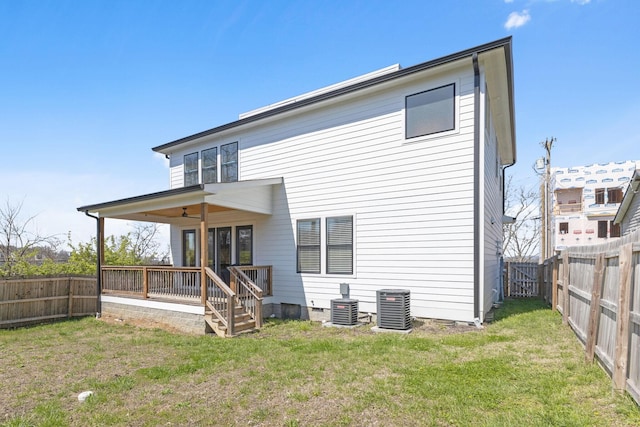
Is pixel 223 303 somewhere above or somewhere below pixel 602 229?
below

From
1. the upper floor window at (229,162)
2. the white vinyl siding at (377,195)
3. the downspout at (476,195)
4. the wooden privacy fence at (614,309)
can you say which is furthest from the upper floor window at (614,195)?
the upper floor window at (229,162)

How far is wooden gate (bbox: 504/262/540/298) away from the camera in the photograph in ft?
45.0

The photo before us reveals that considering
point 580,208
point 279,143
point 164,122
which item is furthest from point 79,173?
point 580,208

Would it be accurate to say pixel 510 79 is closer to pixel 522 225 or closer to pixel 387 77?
pixel 387 77

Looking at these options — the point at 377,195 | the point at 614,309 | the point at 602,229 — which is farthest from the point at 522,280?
the point at 602,229

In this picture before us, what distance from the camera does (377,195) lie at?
8219 millimetres

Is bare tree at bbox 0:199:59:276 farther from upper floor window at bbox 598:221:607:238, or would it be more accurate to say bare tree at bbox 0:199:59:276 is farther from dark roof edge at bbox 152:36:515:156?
upper floor window at bbox 598:221:607:238

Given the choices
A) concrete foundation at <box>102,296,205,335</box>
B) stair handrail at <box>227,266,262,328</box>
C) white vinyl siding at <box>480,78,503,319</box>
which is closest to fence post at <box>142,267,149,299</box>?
concrete foundation at <box>102,296,205,335</box>

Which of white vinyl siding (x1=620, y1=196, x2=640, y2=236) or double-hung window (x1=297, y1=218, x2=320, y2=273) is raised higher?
white vinyl siding (x1=620, y1=196, x2=640, y2=236)

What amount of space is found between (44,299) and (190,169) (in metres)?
5.85

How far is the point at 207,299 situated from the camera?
8.13m

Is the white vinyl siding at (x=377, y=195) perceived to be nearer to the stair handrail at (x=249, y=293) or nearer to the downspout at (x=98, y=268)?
the stair handrail at (x=249, y=293)

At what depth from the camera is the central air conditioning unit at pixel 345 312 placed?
25.7ft

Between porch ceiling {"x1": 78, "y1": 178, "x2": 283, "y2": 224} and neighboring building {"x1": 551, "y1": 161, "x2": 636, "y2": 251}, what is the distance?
34030 millimetres
